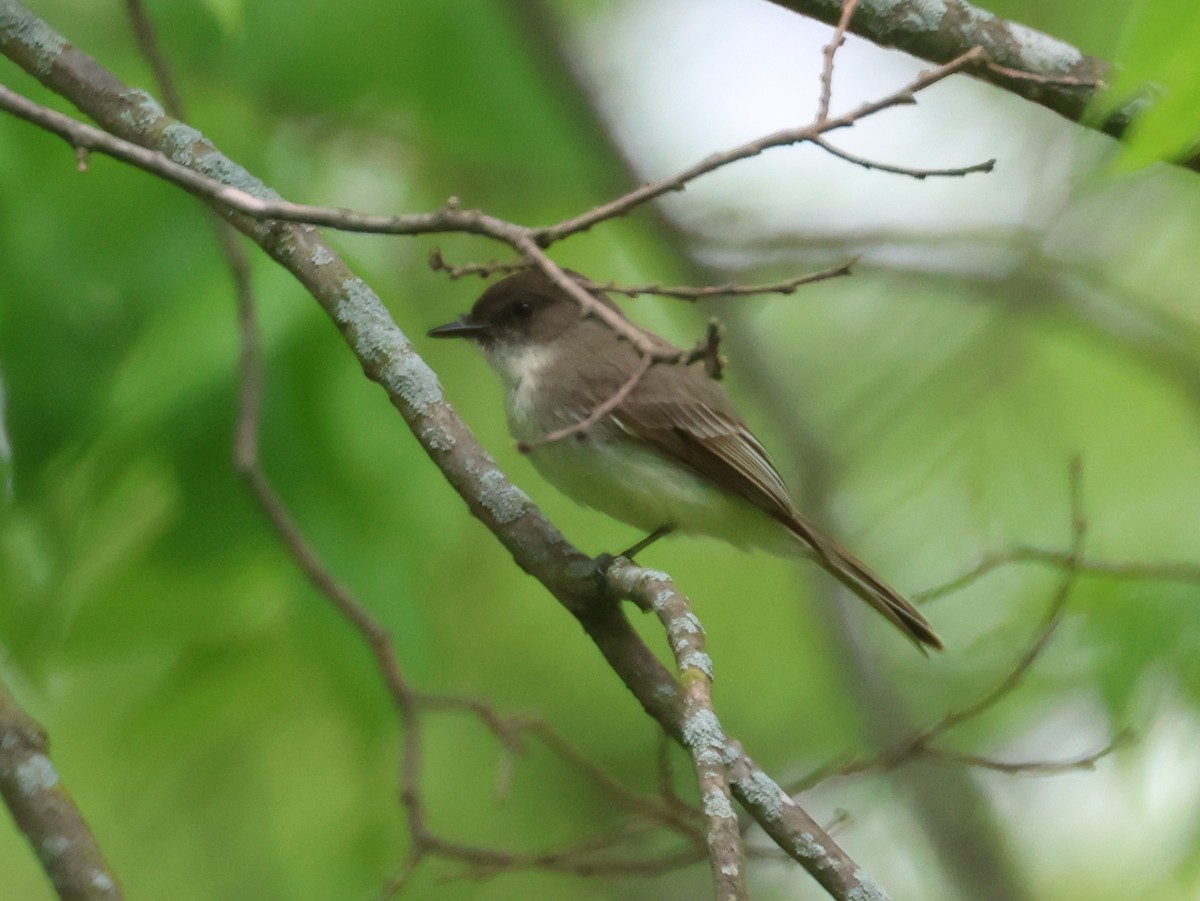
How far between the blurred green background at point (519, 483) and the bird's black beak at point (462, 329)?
153mm

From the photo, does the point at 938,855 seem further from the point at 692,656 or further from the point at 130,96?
the point at 130,96

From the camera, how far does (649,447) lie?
12.3 feet

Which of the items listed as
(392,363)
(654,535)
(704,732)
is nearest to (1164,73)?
(704,732)

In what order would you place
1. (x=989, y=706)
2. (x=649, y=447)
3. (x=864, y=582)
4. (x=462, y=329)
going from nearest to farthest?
(x=989, y=706), (x=649, y=447), (x=864, y=582), (x=462, y=329)

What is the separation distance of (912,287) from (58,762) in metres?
3.52

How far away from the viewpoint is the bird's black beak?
4.05 meters

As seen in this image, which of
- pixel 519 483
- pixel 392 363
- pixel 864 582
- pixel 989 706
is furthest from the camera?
pixel 519 483

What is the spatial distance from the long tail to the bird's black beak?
1.06 m

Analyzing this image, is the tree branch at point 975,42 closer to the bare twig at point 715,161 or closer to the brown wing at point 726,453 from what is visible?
the bare twig at point 715,161

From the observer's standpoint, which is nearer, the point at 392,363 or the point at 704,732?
the point at 704,732

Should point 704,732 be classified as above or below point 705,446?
above

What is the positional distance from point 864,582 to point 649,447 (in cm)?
74

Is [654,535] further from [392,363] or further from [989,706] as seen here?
[392,363]

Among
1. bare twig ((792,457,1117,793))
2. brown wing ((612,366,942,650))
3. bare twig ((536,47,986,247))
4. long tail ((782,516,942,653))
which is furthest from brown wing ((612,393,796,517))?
bare twig ((536,47,986,247))
